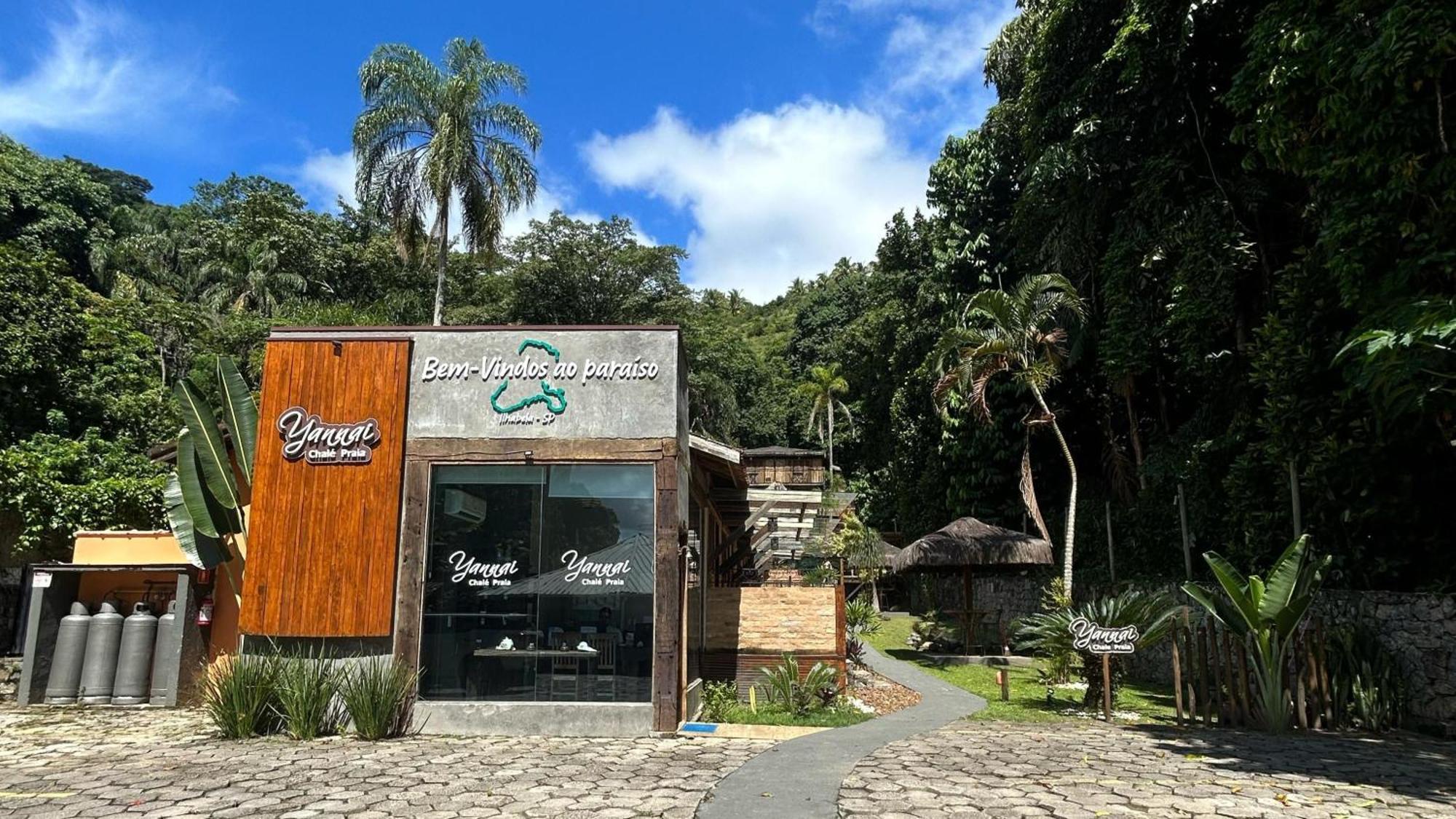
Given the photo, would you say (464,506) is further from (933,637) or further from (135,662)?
(933,637)

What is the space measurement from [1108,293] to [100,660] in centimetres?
1984

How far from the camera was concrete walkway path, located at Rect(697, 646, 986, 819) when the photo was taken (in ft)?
22.9

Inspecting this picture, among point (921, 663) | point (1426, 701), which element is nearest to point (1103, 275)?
point (921, 663)

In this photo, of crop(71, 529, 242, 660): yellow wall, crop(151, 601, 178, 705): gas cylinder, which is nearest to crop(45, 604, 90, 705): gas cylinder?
crop(151, 601, 178, 705): gas cylinder

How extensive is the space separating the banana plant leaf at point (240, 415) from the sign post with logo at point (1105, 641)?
11.9 meters

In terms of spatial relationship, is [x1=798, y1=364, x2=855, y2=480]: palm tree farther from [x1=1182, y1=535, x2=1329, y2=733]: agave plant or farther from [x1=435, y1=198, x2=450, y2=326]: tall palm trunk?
[x1=1182, y1=535, x2=1329, y2=733]: agave plant

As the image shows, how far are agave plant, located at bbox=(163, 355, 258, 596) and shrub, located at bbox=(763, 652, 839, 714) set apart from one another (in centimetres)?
787

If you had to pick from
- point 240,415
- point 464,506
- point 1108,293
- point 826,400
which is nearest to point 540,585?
point 464,506

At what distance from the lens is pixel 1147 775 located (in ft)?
27.6

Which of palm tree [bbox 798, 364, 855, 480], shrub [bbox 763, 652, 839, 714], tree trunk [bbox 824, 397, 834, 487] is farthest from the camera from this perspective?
palm tree [bbox 798, 364, 855, 480]

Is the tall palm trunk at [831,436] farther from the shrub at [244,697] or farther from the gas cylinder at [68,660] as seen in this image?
the shrub at [244,697]

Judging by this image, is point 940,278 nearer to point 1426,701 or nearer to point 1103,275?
point 1103,275

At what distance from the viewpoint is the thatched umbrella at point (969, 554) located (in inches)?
820

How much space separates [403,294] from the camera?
131 feet
